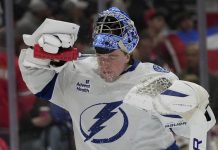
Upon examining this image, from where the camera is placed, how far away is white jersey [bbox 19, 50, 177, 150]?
3.06m

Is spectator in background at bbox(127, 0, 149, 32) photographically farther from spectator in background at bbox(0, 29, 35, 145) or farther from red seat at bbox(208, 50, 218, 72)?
spectator in background at bbox(0, 29, 35, 145)

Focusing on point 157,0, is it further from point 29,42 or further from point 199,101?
point 199,101

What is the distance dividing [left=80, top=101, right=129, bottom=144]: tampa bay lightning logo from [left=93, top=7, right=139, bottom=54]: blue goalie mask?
0.89 feet

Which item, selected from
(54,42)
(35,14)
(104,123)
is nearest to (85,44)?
(35,14)

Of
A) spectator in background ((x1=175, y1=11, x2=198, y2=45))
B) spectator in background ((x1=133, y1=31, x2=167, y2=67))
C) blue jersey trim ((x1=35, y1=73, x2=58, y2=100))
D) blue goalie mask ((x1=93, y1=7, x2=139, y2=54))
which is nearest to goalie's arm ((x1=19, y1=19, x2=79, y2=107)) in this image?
blue jersey trim ((x1=35, y1=73, x2=58, y2=100))

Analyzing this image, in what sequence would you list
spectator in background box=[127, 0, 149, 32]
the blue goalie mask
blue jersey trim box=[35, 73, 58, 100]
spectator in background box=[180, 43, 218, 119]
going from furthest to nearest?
1. spectator in background box=[127, 0, 149, 32]
2. spectator in background box=[180, 43, 218, 119]
3. blue jersey trim box=[35, 73, 58, 100]
4. the blue goalie mask

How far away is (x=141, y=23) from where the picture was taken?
4.85 meters

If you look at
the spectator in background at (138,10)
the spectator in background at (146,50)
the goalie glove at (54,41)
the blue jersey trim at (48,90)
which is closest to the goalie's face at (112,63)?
the goalie glove at (54,41)

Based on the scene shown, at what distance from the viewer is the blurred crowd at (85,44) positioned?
462 centimetres

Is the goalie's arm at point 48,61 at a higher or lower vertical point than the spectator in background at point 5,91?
higher

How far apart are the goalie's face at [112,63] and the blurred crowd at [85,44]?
1.47 metres

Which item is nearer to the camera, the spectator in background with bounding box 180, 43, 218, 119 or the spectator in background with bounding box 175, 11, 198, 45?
the spectator in background with bounding box 180, 43, 218, 119

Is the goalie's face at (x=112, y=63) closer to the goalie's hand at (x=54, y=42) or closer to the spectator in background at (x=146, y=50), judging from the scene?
the goalie's hand at (x=54, y=42)

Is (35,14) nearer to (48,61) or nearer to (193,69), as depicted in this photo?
(193,69)
